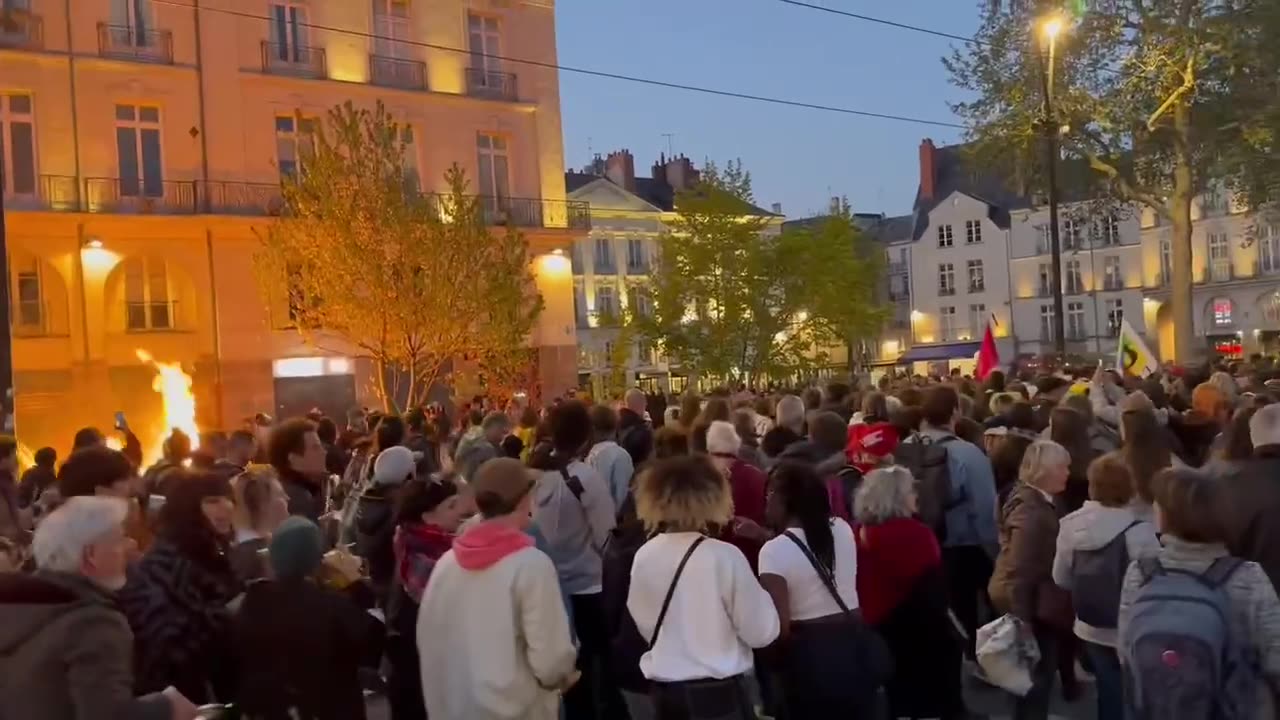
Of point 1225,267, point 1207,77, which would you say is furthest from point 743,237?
point 1225,267

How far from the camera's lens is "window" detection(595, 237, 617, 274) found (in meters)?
64.9

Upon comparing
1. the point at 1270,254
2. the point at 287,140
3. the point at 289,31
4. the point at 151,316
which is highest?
the point at 289,31

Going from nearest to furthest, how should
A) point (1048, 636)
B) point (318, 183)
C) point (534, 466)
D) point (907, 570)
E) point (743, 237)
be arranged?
point (907, 570), point (1048, 636), point (534, 466), point (318, 183), point (743, 237)

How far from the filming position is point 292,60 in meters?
29.6

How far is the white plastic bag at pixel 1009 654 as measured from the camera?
646 centimetres

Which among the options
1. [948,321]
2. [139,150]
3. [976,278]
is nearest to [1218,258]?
[976,278]

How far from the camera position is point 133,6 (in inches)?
1088

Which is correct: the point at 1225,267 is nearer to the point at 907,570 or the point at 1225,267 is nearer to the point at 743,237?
the point at 743,237

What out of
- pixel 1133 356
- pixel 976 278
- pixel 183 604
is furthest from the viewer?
pixel 976 278

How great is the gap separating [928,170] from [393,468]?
237 ft

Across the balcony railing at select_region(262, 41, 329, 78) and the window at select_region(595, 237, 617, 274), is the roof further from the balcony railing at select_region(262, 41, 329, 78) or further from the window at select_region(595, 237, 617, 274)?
the balcony railing at select_region(262, 41, 329, 78)

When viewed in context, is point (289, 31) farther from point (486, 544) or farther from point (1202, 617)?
point (1202, 617)

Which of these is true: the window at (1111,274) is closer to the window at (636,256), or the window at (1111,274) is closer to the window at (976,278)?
the window at (976,278)

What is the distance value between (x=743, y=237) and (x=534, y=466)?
95.4 ft
